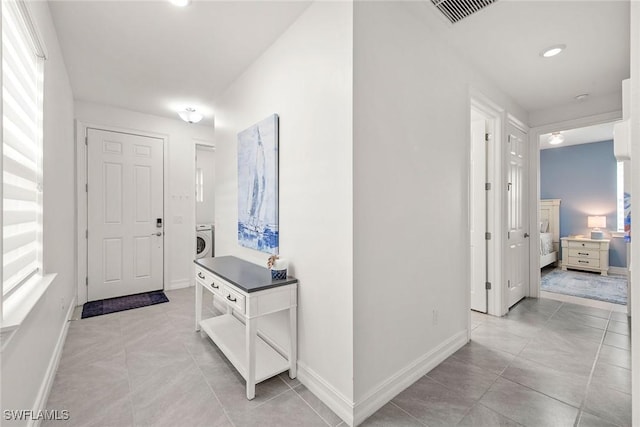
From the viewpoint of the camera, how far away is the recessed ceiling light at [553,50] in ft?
8.23

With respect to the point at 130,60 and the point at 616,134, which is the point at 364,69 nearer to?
the point at 616,134

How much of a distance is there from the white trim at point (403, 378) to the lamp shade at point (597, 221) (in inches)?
202

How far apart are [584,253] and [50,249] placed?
773cm

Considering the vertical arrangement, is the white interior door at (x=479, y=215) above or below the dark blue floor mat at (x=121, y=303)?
above

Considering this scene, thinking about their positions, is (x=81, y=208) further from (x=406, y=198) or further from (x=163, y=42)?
(x=406, y=198)

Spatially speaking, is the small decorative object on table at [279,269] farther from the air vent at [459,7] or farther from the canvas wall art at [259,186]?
the air vent at [459,7]

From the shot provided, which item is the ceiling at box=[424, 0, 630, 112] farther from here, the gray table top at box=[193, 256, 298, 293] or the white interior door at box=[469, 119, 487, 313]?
the gray table top at box=[193, 256, 298, 293]

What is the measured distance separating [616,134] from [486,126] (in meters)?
3.06

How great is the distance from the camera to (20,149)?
1.62m

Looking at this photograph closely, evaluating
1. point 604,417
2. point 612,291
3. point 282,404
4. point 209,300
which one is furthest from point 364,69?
point 612,291

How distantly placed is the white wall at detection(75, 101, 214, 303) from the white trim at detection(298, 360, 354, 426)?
3095 mm

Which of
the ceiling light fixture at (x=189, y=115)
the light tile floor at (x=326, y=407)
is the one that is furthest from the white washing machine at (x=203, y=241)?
the light tile floor at (x=326, y=407)

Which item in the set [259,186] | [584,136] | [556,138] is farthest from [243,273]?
[584,136]

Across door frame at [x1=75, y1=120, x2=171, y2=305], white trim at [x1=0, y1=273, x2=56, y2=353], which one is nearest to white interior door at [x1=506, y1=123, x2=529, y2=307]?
white trim at [x1=0, y1=273, x2=56, y2=353]
